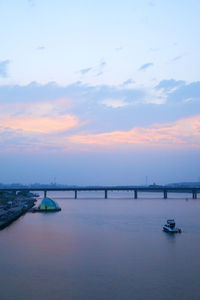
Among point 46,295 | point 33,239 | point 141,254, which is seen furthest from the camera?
point 33,239

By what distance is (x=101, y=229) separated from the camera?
68.2 feet

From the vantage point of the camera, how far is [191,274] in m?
11.2

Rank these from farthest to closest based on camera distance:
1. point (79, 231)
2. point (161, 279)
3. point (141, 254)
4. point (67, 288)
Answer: point (79, 231) → point (141, 254) → point (161, 279) → point (67, 288)

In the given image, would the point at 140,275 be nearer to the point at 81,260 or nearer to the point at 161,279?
the point at 161,279

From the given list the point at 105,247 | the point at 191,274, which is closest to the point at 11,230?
the point at 105,247

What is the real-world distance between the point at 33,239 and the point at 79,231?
3.30m

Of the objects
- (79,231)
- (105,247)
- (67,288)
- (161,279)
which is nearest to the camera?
(67,288)

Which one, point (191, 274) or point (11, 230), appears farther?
point (11, 230)

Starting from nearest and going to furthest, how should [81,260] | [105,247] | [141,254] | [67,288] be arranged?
[67,288] → [81,260] → [141,254] → [105,247]

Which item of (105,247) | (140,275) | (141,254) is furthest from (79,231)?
(140,275)

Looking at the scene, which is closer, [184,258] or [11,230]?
[184,258]

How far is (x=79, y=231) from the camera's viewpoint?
20.1 m

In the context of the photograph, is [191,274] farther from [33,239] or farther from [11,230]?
[11,230]

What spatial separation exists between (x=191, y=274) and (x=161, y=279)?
128 cm
